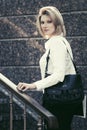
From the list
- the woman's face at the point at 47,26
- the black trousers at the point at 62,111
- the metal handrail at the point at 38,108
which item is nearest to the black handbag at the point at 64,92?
the black trousers at the point at 62,111

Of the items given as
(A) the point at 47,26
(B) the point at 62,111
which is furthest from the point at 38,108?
(A) the point at 47,26

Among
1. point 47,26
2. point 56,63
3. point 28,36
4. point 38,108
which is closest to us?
point 38,108

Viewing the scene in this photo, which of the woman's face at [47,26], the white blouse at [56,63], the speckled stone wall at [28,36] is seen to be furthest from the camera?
the speckled stone wall at [28,36]

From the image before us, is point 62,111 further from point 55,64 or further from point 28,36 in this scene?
point 28,36

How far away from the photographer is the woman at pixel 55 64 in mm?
3414

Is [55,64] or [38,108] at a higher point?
[55,64]

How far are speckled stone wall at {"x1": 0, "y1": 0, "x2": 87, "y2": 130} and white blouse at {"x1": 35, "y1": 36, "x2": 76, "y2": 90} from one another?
2501 millimetres

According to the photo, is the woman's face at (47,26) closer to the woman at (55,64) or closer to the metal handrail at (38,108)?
the woman at (55,64)

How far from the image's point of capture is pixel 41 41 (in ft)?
20.6

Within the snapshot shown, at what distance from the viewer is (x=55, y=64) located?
342cm

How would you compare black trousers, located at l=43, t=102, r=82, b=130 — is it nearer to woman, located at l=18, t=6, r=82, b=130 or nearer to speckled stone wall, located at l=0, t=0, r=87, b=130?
woman, located at l=18, t=6, r=82, b=130

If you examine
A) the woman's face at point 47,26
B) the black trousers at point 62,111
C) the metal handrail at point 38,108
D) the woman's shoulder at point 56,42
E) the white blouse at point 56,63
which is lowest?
the black trousers at point 62,111

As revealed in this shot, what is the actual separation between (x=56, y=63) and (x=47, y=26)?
345 mm

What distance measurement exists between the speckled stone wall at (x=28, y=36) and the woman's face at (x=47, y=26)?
241cm
